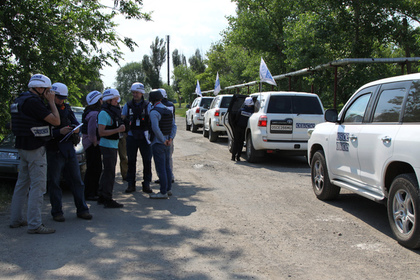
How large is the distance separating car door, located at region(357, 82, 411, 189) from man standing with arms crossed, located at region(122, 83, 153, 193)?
3933 mm

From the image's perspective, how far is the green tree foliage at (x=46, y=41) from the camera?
9.09 metres

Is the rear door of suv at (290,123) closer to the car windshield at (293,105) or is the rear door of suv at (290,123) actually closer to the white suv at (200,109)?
the car windshield at (293,105)

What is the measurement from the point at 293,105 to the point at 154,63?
Answer: 7267 centimetres

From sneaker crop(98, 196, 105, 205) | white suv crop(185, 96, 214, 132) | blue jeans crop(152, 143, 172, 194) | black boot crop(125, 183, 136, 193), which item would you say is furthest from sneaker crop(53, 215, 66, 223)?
white suv crop(185, 96, 214, 132)

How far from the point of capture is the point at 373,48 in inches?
756

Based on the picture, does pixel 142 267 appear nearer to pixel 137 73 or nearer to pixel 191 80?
pixel 191 80

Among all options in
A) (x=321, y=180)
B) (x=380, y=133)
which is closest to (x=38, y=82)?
(x=380, y=133)

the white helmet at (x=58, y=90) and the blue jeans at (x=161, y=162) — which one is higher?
the white helmet at (x=58, y=90)

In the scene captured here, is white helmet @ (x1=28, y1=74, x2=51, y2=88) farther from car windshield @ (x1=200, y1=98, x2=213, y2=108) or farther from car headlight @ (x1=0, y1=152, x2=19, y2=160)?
car windshield @ (x1=200, y1=98, x2=213, y2=108)

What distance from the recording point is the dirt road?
4.31 metres

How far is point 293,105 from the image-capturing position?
11.8m

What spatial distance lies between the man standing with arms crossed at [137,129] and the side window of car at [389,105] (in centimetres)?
414

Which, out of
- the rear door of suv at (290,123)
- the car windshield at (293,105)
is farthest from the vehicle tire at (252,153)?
the car windshield at (293,105)

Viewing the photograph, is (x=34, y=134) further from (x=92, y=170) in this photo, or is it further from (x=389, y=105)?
(x=389, y=105)
